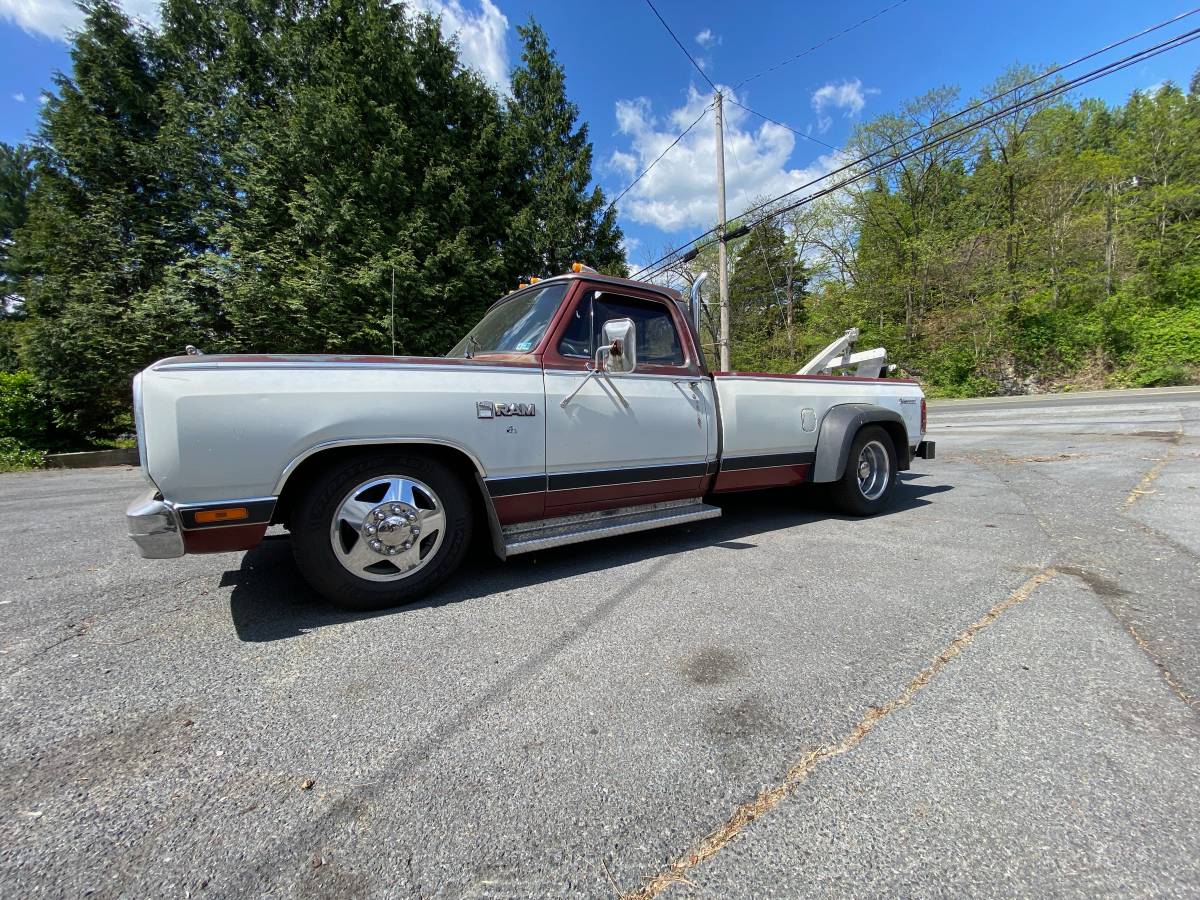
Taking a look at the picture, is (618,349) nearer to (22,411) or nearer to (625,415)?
(625,415)

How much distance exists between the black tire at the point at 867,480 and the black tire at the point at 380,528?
3.48 meters

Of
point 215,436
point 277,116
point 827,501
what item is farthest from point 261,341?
point 827,501

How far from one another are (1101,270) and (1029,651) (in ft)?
97.2

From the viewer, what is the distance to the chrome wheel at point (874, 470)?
494 centimetres

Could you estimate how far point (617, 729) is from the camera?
5.84 feet

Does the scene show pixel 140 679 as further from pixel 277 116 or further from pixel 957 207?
pixel 957 207

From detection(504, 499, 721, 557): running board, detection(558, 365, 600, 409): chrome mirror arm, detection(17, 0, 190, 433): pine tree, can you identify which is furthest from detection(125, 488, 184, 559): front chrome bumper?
detection(17, 0, 190, 433): pine tree

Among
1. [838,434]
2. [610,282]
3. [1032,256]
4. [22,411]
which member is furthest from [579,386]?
[1032,256]

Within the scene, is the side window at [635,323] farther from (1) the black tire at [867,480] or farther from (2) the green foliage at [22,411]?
(2) the green foliage at [22,411]

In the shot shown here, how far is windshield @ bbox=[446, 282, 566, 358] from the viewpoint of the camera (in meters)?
3.52

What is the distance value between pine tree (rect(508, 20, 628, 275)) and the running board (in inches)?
596

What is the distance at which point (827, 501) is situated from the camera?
4.98m

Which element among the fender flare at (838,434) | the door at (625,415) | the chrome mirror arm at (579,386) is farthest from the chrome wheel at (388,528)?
the fender flare at (838,434)

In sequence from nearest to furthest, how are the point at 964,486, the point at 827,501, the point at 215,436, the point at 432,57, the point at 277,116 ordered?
the point at 215,436, the point at 827,501, the point at 964,486, the point at 277,116, the point at 432,57
